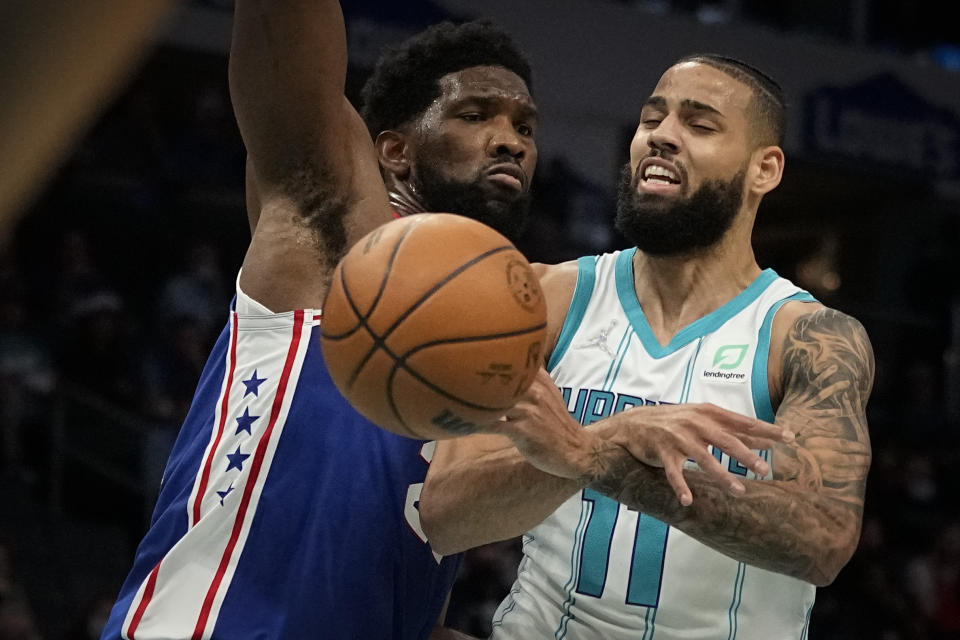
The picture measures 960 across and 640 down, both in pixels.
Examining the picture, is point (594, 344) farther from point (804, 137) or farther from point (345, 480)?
point (804, 137)

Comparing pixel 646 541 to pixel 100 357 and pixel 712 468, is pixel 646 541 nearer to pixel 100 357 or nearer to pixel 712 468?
pixel 712 468

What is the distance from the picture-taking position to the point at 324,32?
8.91 ft

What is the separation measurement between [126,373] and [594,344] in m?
6.10

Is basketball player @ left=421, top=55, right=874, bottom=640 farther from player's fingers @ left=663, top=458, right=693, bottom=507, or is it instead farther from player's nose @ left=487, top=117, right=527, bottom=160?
player's nose @ left=487, top=117, right=527, bottom=160

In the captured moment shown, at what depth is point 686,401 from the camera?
314 cm

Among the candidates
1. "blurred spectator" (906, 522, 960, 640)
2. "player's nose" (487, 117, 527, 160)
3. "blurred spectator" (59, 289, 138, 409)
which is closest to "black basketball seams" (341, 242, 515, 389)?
"player's nose" (487, 117, 527, 160)

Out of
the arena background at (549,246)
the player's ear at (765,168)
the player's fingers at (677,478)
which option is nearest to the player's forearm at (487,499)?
the player's fingers at (677,478)

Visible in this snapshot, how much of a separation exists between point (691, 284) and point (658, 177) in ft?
1.06

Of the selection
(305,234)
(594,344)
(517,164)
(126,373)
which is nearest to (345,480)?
(305,234)

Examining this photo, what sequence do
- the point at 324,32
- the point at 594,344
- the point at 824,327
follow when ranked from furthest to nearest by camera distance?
the point at 594,344 < the point at 824,327 < the point at 324,32

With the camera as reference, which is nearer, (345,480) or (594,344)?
(345,480)

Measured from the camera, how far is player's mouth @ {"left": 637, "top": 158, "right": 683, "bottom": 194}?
337 centimetres

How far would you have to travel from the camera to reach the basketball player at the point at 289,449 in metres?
2.72

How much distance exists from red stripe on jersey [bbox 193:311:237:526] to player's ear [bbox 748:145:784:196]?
1.54m
